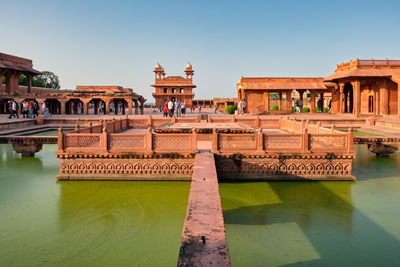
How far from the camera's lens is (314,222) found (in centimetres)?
559

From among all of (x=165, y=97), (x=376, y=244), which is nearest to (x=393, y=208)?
(x=376, y=244)

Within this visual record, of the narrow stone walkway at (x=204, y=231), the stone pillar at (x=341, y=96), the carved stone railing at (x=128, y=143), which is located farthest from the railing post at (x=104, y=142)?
the stone pillar at (x=341, y=96)

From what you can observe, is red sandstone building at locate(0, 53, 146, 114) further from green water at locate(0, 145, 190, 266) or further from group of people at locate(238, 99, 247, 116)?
green water at locate(0, 145, 190, 266)

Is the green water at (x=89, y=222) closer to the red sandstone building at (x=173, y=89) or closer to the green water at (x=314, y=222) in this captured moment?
the green water at (x=314, y=222)

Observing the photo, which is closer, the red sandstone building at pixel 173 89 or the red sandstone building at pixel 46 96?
the red sandstone building at pixel 46 96

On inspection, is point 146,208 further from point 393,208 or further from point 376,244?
point 393,208

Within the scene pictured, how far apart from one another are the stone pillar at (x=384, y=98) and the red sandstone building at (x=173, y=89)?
3282 centimetres

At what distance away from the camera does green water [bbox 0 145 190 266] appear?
438 cm

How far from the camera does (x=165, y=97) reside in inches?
2055

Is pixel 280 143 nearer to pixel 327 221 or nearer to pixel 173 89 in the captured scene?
pixel 327 221

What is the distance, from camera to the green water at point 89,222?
4379 millimetres

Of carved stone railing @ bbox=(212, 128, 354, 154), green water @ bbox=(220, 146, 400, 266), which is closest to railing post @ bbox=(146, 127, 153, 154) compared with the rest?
carved stone railing @ bbox=(212, 128, 354, 154)

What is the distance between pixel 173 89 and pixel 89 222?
47663 millimetres

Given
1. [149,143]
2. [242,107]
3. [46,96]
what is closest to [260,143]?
[149,143]
